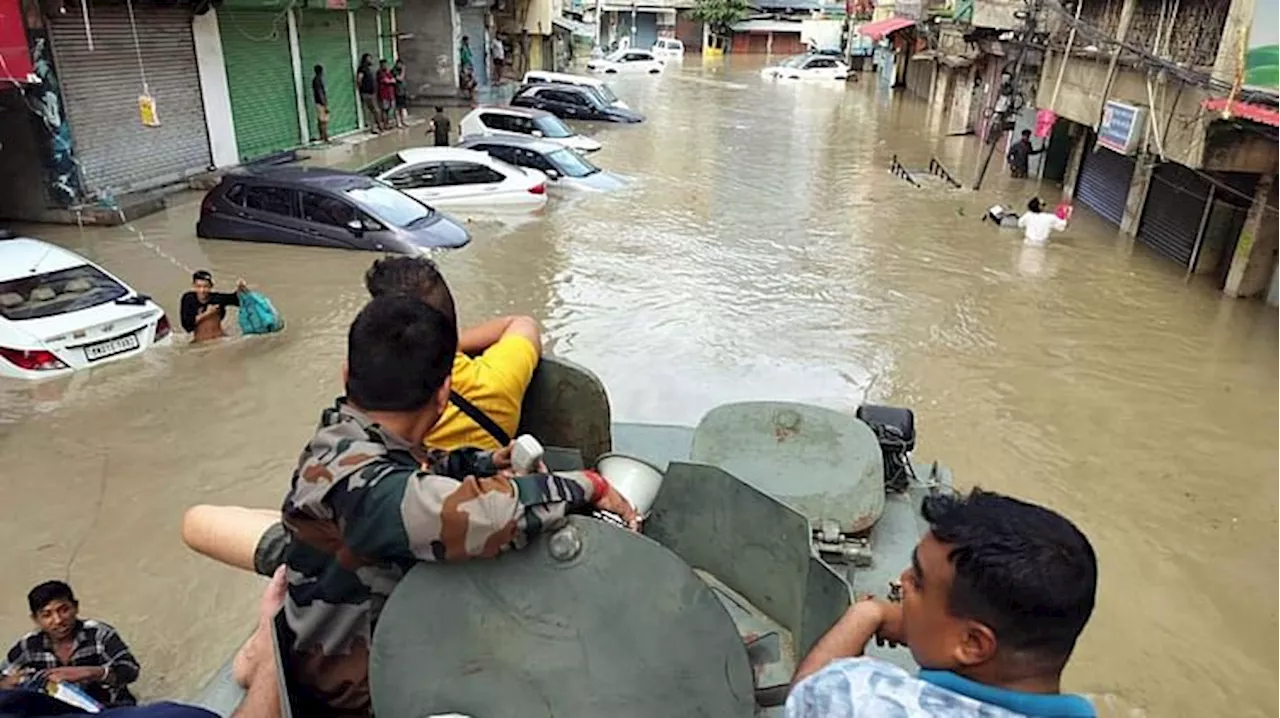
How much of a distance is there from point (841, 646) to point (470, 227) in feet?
42.8

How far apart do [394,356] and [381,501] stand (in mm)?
345

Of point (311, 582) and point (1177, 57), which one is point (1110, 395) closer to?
point (1177, 57)

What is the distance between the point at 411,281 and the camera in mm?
2842

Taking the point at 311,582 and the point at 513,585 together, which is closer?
the point at 513,585

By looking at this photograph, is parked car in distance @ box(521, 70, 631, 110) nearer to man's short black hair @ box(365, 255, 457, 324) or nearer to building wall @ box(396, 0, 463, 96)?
building wall @ box(396, 0, 463, 96)

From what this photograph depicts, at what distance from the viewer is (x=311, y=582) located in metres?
1.87

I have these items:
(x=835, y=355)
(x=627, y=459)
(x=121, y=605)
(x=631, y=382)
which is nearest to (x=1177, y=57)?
(x=835, y=355)

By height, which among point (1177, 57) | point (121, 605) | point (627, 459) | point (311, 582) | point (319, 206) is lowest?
point (121, 605)

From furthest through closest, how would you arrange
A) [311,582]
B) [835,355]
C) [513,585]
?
[835,355] < [311,582] < [513,585]

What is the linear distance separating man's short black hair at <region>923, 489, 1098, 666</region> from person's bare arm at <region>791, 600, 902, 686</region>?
344mm

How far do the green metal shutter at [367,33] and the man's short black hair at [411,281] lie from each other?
2216 cm

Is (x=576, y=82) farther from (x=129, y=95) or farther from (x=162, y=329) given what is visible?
(x=162, y=329)

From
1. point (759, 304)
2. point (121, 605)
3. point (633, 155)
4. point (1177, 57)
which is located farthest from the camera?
point (633, 155)

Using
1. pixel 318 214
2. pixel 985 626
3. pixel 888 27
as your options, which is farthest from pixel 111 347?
pixel 888 27
